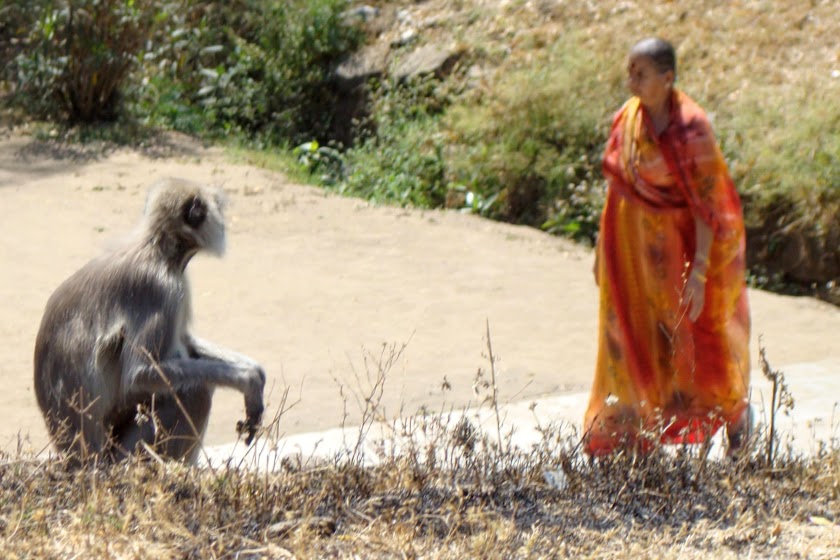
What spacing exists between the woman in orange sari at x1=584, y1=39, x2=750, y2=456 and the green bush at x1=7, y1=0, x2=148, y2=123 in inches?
366

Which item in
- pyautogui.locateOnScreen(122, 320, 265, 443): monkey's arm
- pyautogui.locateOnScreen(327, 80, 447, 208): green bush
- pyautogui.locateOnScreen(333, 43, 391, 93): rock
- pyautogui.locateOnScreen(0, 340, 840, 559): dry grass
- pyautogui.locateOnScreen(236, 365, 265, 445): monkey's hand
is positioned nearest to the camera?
pyautogui.locateOnScreen(0, 340, 840, 559): dry grass

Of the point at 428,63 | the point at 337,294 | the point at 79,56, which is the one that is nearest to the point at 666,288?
the point at 337,294

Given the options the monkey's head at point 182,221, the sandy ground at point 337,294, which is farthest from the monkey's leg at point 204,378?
the sandy ground at point 337,294

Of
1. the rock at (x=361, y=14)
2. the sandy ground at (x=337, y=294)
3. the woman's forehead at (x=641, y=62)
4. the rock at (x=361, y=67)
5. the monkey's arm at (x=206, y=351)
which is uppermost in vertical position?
the rock at (x=361, y=14)

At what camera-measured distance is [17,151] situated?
38.9ft

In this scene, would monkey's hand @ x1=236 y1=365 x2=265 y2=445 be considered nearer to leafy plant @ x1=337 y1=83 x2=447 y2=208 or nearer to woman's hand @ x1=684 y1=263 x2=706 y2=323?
woman's hand @ x1=684 y1=263 x2=706 y2=323

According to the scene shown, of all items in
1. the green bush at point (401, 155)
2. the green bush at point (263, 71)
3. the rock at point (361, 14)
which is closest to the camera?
the green bush at point (401, 155)

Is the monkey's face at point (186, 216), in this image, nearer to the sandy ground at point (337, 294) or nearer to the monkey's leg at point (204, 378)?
the sandy ground at point (337, 294)

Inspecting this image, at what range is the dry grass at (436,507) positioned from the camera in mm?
3408

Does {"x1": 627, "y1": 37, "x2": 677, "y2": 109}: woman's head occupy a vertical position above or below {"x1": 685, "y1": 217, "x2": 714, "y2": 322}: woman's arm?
above

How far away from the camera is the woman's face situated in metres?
4.50

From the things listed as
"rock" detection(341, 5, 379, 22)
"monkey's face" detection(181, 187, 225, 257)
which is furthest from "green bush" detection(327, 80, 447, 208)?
"monkey's face" detection(181, 187, 225, 257)

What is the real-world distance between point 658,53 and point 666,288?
3.01 feet

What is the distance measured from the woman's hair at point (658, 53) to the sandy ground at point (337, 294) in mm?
2116
